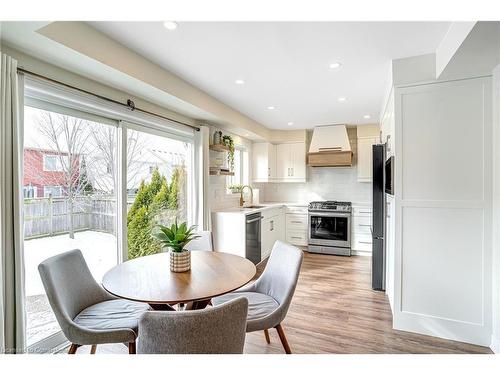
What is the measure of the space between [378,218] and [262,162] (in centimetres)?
272

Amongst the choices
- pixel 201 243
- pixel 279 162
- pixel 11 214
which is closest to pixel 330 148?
pixel 279 162

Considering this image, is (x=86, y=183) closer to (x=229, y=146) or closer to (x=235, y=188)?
(x=229, y=146)

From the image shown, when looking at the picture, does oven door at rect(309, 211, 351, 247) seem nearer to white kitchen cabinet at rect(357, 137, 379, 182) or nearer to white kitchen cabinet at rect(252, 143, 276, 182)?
white kitchen cabinet at rect(357, 137, 379, 182)

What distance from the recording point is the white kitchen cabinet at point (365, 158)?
4906mm

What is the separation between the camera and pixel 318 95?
3.29m

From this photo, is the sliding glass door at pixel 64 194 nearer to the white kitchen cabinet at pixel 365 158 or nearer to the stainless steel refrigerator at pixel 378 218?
the stainless steel refrigerator at pixel 378 218

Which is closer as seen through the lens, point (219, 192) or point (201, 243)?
point (201, 243)

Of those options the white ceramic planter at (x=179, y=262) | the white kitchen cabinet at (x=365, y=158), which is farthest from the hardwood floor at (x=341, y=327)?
the white kitchen cabinet at (x=365, y=158)

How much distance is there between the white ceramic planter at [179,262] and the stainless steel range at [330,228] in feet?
12.0

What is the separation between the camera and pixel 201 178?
140 inches

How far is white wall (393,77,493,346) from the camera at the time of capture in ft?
6.81
